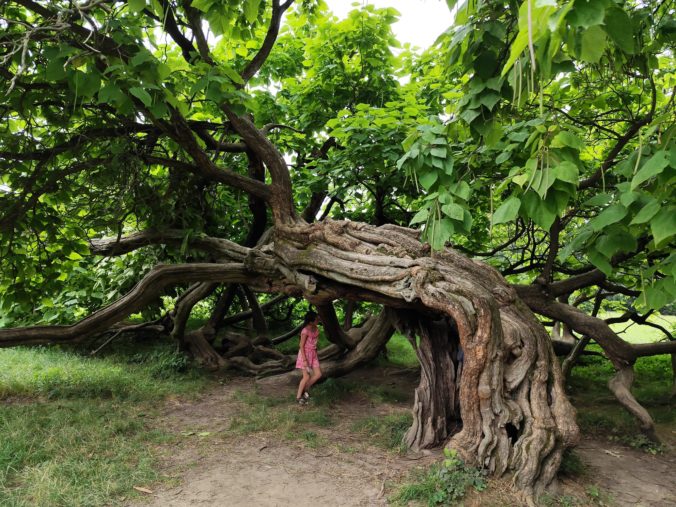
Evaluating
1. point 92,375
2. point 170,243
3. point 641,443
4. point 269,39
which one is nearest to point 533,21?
point 269,39

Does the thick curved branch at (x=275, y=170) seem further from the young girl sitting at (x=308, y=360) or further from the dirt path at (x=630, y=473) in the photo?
the dirt path at (x=630, y=473)

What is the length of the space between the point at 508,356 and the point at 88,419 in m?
4.71

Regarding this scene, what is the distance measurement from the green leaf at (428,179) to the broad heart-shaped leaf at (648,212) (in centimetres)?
106

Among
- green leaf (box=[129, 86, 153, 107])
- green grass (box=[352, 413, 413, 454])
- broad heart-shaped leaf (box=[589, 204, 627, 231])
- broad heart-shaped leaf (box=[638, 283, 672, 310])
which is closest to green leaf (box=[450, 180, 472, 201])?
broad heart-shaped leaf (box=[589, 204, 627, 231])

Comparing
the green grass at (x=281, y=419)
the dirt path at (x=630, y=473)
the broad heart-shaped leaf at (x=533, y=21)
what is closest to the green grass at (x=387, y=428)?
the green grass at (x=281, y=419)

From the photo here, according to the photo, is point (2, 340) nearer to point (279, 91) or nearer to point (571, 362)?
point (279, 91)

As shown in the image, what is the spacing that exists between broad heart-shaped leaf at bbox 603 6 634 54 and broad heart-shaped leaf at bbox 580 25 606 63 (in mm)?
111

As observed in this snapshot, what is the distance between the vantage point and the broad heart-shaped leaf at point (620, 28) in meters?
1.32

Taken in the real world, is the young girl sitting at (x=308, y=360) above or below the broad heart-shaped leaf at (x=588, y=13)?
below

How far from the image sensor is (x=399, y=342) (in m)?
12.3

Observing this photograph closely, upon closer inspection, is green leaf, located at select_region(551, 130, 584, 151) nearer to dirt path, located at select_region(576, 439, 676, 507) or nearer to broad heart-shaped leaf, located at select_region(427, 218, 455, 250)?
broad heart-shaped leaf, located at select_region(427, 218, 455, 250)

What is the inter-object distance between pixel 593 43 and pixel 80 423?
19.2ft

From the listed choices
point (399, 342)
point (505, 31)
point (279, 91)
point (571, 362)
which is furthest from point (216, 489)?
point (399, 342)

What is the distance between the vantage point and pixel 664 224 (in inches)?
68.1
